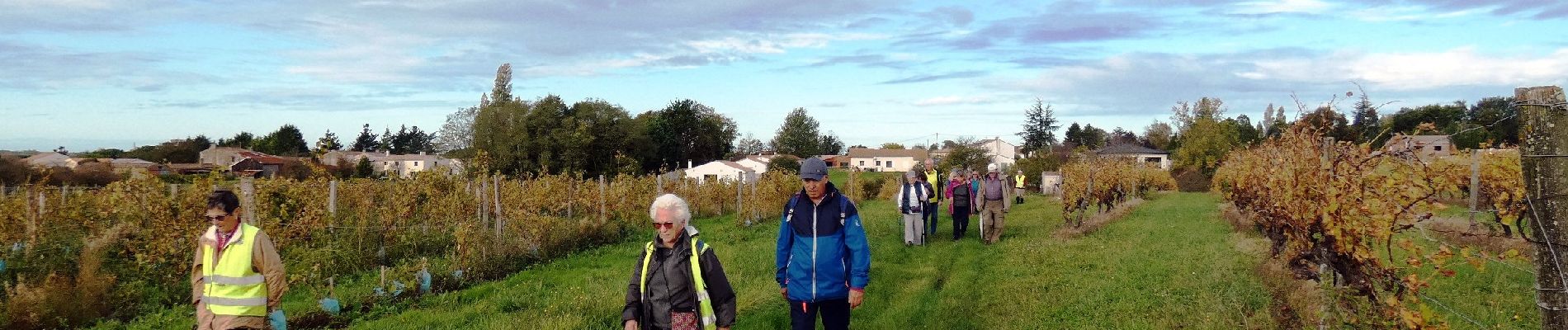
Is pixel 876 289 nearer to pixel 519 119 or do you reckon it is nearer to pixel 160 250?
pixel 160 250

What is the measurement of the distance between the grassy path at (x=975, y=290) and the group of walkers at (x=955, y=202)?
0.36 m

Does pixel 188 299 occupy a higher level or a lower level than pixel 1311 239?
lower

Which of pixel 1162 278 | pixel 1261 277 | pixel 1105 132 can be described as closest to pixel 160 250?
pixel 1162 278

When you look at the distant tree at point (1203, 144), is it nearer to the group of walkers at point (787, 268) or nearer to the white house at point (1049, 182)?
the white house at point (1049, 182)

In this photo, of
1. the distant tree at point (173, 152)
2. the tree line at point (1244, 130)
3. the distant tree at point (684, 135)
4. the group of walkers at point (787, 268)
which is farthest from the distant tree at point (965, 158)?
the distant tree at point (173, 152)

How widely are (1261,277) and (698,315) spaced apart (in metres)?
7.32

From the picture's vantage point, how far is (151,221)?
11.4 meters

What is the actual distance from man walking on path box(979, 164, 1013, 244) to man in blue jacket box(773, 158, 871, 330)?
30.2ft

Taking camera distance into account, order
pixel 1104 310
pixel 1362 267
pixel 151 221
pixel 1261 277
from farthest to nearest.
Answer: pixel 151 221, pixel 1261 277, pixel 1104 310, pixel 1362 267

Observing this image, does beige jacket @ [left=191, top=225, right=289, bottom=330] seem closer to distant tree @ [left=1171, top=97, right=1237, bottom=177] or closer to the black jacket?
the black jacket

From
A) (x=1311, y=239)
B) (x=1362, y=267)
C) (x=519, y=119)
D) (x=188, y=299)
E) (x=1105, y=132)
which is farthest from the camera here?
(x=1105, y=132)

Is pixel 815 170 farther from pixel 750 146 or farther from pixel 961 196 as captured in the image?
pixel 750 146

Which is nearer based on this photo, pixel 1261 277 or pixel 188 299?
pixel 1261 277

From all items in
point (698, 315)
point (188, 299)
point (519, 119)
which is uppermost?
point (519, 119)
